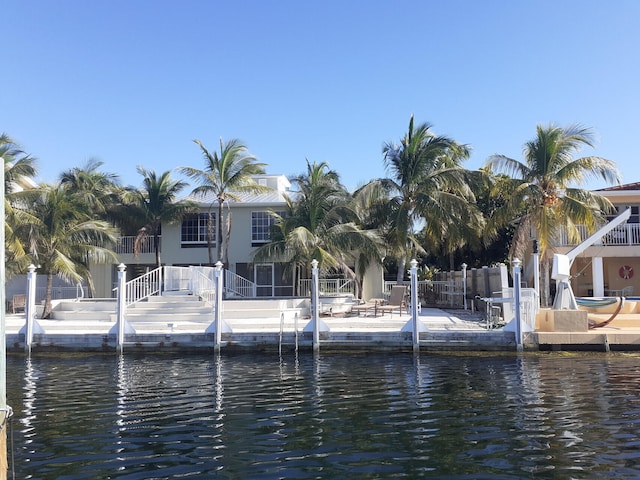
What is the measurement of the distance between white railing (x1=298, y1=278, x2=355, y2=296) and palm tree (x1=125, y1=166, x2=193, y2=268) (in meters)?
6.78

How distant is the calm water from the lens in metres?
5.75

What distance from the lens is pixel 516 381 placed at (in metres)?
10.1

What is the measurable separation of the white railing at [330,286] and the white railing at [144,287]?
6.76m

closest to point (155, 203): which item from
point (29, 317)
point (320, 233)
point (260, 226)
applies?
point (260, 226)

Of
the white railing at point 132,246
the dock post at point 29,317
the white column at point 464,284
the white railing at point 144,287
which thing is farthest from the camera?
the white railing at point 132,246

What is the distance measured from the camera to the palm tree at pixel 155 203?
983 inches

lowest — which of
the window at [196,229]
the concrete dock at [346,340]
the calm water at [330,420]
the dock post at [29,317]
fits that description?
the calm water at [330,420]

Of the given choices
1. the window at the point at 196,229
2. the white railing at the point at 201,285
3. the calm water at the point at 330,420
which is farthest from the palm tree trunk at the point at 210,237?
the calm water at the point at 330,420

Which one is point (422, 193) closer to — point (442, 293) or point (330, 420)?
point (442, 293)

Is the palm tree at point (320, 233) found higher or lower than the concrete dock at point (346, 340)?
higher

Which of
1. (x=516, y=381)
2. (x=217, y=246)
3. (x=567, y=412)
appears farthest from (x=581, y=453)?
(x=217, y=246)

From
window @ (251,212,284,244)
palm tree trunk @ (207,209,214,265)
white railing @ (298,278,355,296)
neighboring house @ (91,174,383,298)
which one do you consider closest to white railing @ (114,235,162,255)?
neighboring house @ (91,174,383,298)

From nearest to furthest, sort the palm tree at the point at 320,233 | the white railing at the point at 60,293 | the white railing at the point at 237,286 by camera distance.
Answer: the palm tree at the point at 320,233, the white railing at the point at 237,286, the white railing at the point at 60,293

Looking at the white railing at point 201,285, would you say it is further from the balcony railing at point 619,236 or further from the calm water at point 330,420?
the balcony railing at point 619,236
